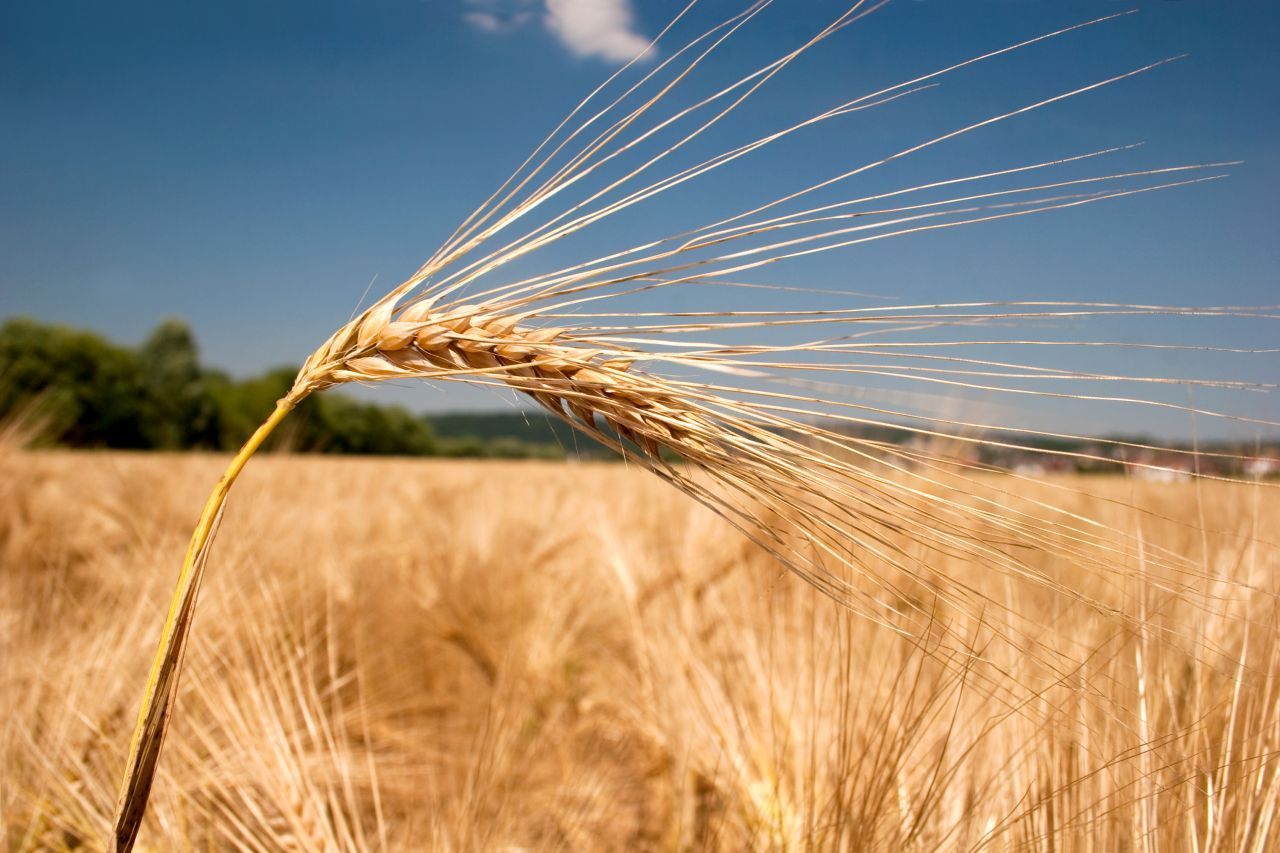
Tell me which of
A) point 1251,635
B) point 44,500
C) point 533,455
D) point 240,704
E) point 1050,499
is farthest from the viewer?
point 533,455

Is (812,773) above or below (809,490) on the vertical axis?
below

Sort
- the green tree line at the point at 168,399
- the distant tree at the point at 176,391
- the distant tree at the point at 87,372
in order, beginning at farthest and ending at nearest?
the distant tree at the point at 87,372 → the distant tree at the point at 176,391 → the green tree line at the point at 168,399

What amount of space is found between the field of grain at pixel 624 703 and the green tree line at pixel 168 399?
15086mm

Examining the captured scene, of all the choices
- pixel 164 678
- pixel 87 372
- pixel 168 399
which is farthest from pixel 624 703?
pixel 87 372

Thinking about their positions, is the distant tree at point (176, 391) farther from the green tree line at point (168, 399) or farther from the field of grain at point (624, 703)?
the field of grain at point (624, 703)

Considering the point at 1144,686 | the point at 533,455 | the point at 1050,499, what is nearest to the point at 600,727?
the point at 1144,686

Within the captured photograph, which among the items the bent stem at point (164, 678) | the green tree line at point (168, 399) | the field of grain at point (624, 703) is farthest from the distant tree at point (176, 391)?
the bent stem at point (164, 678)

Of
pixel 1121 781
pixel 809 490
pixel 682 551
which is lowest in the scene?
pixel 682 551

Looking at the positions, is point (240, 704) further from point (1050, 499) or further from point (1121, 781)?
point (1050, 499)

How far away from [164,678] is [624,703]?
5.27ft

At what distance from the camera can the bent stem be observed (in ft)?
2.13

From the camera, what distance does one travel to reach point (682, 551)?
8.57 feet

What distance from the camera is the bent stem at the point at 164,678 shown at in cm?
65

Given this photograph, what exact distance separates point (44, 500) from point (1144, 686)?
13.0 ft
